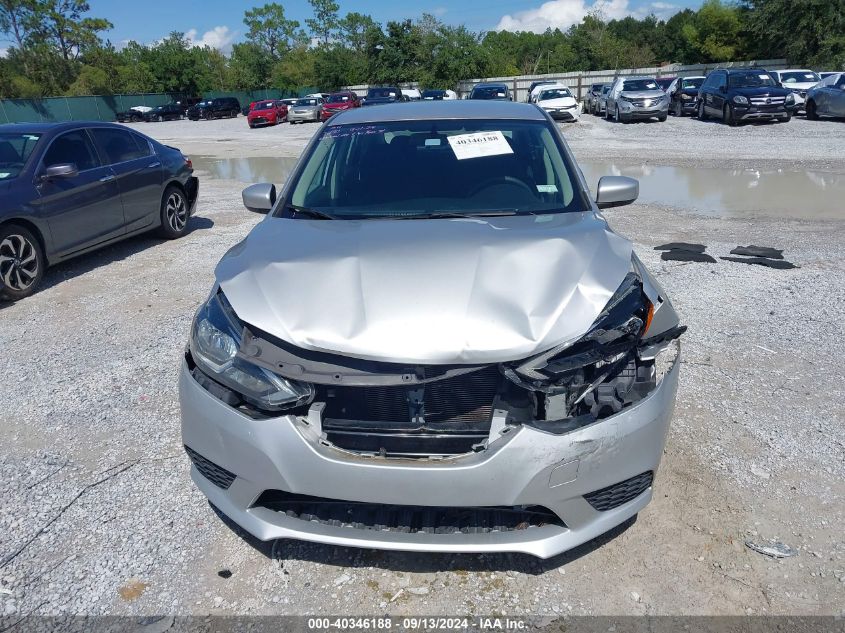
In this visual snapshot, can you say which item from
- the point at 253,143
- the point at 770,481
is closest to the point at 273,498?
the point at 770,481

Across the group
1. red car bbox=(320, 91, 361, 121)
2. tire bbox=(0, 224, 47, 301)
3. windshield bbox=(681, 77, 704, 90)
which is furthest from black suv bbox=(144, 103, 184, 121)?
tire bbox=(0, 224, 47, 301)

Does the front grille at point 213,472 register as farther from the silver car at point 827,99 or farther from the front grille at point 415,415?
the silver car at point 827,99

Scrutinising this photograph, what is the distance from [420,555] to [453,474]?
0.72 meters

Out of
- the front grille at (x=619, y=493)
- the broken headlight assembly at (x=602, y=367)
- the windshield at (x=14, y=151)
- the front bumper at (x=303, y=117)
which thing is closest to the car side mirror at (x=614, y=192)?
the broken headlight assembly at (x=602, y=367)

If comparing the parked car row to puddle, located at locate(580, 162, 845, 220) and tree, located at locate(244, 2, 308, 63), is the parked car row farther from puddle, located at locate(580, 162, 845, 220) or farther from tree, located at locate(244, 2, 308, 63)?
tree, located at locate(244, 2, 308, 63)

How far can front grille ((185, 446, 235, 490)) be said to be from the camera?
2422 mm

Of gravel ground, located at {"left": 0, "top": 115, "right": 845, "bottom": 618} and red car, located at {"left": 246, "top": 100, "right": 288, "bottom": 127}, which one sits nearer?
gravel ground, located at {"left": 0, "top": 115, "right": 845, "bottom": 618}

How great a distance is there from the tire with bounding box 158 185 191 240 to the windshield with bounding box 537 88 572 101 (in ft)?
66.7

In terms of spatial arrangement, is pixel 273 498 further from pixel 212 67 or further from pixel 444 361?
pixel 212 67

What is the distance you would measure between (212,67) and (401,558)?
87256mm

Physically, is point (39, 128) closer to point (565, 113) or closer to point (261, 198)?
point (261, 198)

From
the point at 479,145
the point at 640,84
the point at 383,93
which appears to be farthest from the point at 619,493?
the point at 383,93

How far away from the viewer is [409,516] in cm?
229

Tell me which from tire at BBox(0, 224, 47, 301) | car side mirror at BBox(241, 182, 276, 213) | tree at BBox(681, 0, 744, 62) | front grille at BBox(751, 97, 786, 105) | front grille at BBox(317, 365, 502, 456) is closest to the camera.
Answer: front grille at BBox(317, 365, 502, 456)
